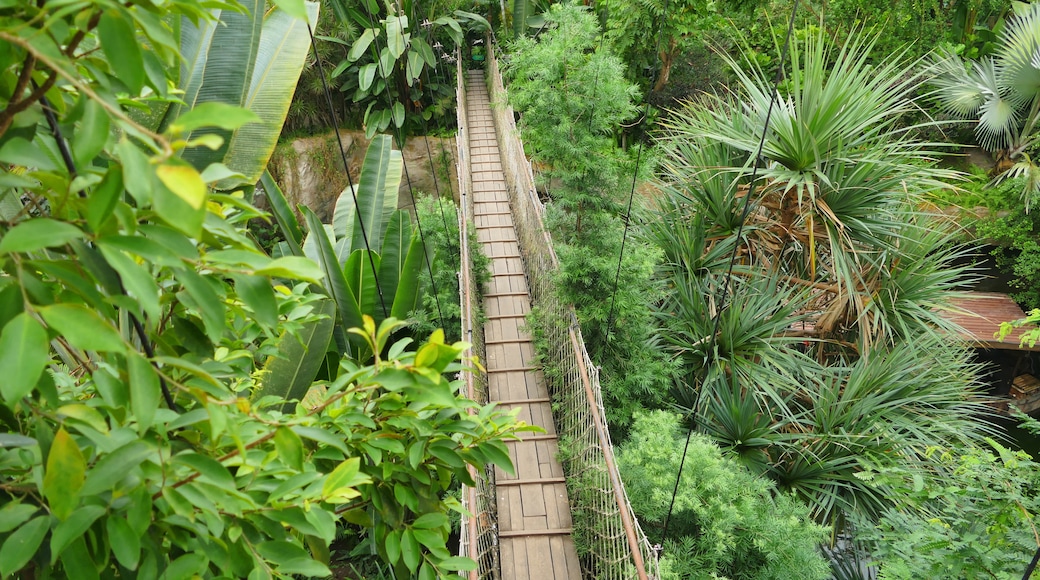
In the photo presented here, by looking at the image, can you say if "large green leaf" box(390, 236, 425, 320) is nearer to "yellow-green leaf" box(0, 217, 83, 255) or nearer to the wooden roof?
"yellow-green leaf" box(0, 217, 83, 255)

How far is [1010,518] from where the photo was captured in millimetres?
2500

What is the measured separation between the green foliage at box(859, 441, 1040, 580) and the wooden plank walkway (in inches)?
51.6

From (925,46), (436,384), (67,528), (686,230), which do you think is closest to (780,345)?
(686,230)

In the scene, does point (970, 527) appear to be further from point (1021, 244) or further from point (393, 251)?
point (1021, 244)

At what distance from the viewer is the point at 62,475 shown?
64 centimetres

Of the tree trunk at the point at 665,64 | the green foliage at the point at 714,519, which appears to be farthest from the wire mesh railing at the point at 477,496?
the tree trunk at the point at 665,64

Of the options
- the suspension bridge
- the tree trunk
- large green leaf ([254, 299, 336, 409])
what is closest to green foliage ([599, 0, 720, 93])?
the tree trunk

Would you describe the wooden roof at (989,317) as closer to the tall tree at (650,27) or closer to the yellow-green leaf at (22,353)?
the tall tree at (650,27)

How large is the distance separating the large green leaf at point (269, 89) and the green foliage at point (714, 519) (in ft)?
6.43

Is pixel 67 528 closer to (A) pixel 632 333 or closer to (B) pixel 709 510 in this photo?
(B) pixel 709 510

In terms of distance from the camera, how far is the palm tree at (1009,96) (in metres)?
5.99

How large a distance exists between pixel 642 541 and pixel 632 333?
1.58 meters

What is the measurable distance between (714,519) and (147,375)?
242 centimetres

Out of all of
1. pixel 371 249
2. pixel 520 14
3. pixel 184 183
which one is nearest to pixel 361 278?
pixel 371 249
